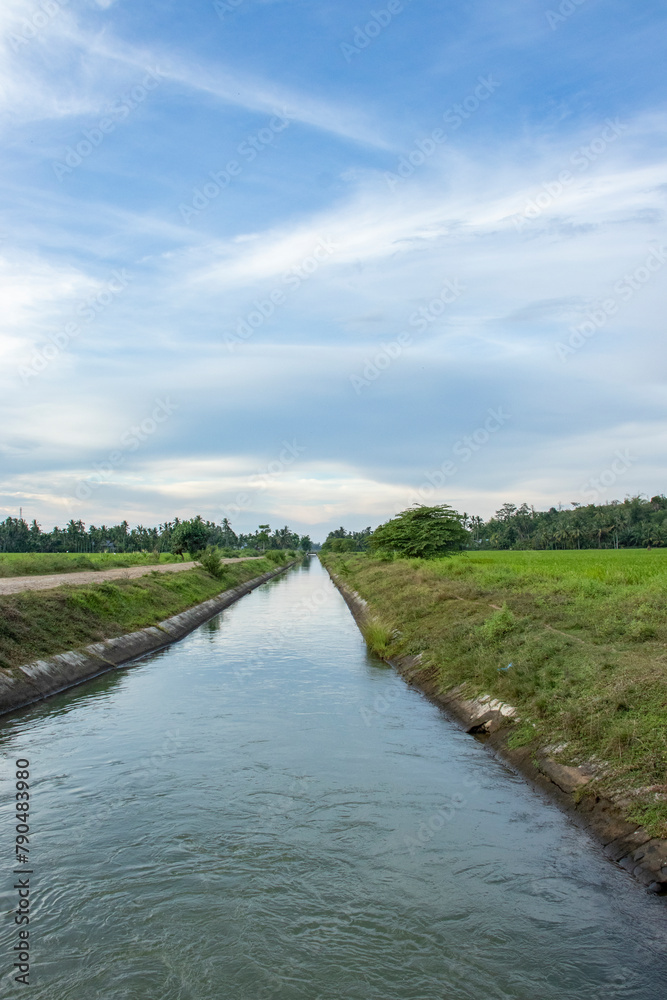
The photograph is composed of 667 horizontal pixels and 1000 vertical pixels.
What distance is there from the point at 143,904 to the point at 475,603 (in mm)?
15582

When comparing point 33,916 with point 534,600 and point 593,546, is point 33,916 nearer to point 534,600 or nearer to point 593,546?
point 534,600

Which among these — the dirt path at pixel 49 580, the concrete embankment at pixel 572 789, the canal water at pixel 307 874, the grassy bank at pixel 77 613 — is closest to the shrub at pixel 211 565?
the dirt path at pixel 49 580

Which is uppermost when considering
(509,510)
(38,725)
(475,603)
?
(509,510)

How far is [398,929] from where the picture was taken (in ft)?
19.2

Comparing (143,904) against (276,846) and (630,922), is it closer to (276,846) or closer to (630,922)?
(276,846)

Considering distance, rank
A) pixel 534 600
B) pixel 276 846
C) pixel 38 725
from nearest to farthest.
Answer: pixel 276 846 < pixel 38 725 < pixel 534 600

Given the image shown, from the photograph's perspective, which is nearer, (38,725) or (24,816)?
(24,816)

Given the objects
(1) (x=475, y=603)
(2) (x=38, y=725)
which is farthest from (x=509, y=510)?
(2) (x=38, y=725)

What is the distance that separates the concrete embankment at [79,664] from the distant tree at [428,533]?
2209 cm

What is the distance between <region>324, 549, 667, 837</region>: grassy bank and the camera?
8.20 meters

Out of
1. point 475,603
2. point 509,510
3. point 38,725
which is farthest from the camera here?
point 509,510

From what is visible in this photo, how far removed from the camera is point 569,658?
473 inches

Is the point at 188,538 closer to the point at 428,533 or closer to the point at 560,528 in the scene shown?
the point at 428,533

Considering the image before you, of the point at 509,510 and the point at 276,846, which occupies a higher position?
the point at 509,510
